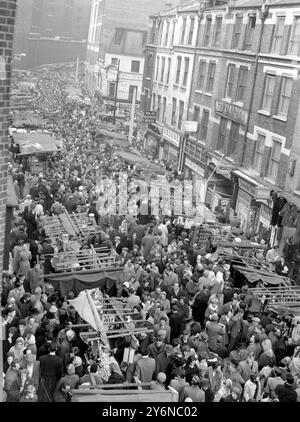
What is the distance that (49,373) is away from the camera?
33.6ft

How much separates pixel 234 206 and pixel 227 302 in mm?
14392

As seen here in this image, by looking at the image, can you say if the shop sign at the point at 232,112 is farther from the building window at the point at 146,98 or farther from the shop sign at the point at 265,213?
the building window at the point at 146,98

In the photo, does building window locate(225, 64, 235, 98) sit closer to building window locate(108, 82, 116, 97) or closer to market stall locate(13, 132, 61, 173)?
market stall locate(13, 132, 61, 173)

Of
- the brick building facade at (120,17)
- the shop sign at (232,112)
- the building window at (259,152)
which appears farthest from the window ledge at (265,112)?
the brick building facade at (120,17)

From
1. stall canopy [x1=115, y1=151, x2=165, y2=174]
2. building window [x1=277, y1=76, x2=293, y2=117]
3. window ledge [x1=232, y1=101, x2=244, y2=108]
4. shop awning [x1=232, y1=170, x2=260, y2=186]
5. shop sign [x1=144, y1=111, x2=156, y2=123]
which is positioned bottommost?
stall canopy [x1=115, y1=151, x2=165, y2=174]

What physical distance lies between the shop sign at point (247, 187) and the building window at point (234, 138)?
2.38 m

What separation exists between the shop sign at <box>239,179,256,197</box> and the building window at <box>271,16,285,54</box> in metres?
5.90

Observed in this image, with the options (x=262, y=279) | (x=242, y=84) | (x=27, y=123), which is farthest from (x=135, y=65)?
(x=262, y=279)

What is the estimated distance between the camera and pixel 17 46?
3551 inches

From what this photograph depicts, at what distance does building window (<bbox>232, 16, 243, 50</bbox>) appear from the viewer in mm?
29984

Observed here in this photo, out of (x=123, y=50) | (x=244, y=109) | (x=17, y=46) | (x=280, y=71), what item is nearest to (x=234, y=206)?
(x=244, y=109)

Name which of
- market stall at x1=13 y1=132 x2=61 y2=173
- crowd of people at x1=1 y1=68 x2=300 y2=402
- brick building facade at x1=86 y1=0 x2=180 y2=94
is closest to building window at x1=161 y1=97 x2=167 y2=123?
market stall at x1=13 y1=132 x2=61 y2=173

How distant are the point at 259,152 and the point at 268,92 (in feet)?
8.79

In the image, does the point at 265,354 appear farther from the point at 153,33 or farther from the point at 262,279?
the point at 153,33
